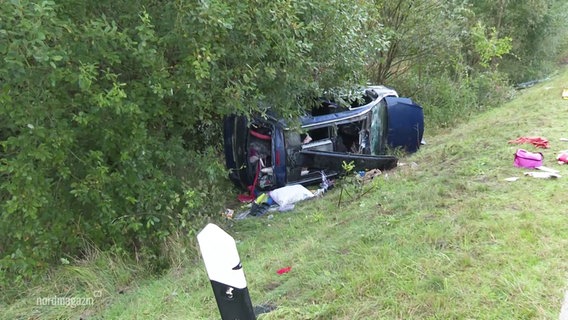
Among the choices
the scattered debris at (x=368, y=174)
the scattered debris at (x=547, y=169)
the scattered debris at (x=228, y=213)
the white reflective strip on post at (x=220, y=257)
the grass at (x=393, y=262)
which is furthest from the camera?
the scattered debris at (x=368, y=174)

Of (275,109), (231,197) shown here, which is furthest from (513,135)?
(231,197)

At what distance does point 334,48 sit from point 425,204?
9.11 ft

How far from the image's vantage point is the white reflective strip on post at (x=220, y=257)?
2.07 meters

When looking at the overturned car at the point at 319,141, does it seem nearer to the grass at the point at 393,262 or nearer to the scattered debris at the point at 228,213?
the scattered debris at the point at 228,213

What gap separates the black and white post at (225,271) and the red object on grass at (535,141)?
587cm

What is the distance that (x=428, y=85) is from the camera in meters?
13.6

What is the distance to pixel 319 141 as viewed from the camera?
7914mm

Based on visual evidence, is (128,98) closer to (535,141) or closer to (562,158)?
(562,158)

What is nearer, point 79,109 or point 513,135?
point 79,109

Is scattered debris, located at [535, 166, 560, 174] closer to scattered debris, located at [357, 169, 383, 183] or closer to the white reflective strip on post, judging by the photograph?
scattered debris, located at [357, 169, 383, 183]

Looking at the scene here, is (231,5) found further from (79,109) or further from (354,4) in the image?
(354,4)

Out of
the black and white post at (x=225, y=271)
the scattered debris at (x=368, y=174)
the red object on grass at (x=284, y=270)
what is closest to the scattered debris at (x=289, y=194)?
the scattered debris at (x=368, y=174)

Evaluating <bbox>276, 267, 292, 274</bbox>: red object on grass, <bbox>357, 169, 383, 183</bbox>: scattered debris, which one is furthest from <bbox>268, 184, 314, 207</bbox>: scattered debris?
<bbox>276, 267, 292, 274</bbox>: red object on grass

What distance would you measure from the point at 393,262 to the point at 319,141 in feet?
15.1
